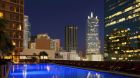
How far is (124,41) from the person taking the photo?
190 meters

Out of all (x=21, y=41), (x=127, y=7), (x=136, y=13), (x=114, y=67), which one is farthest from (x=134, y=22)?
(x=114, y=67)

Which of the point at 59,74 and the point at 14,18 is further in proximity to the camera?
the point at 14,18

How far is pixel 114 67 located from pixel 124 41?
140m

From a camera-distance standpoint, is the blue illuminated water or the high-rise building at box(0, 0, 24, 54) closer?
the blue illuminated water

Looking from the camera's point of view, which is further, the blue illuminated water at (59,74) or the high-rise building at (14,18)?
the high-rise building at (14,18)

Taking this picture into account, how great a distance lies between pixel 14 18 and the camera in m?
123

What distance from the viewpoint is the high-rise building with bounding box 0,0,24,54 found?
120 metres

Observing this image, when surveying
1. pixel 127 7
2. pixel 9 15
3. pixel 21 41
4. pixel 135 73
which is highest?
pixel 127 7

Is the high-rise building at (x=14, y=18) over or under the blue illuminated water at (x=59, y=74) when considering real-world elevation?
over

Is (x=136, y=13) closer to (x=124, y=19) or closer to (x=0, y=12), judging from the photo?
(x=124, y=19)

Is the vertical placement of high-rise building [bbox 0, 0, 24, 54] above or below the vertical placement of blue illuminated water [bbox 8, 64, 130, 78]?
above

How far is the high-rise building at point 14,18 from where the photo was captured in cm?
12006

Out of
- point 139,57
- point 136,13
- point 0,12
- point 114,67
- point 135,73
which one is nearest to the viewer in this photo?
point 135,73

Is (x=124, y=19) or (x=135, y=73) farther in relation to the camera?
(x=124, y=19)
